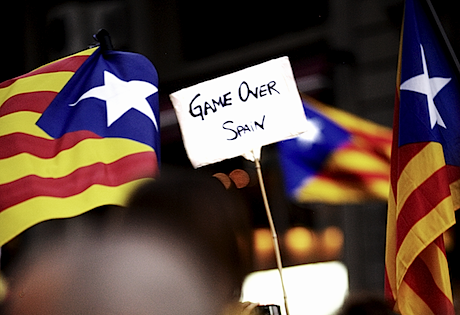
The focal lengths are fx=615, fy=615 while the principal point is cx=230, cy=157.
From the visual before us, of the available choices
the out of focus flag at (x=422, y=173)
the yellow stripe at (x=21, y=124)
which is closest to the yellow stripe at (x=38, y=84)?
the yellow stripe at (x=21, y=124)

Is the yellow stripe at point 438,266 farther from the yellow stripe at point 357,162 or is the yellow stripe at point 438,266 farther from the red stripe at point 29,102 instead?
the red stripe at point 29,102

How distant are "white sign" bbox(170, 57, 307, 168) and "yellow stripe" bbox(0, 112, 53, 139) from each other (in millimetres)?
768

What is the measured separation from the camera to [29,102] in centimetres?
339

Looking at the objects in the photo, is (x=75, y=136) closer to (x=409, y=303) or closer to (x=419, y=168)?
(x=419, y=168)

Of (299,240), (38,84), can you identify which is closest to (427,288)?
(38,84)

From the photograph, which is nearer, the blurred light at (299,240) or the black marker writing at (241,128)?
the black marker writing at (241,128)

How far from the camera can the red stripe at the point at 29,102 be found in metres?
3.38

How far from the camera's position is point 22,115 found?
3.35 meters

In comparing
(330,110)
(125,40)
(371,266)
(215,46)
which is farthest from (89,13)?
(371,266)

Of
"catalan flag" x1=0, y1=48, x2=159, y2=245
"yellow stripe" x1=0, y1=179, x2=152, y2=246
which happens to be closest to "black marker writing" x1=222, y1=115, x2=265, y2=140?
"catalan flag" x1=0, y1=48, x2=159, y2=245

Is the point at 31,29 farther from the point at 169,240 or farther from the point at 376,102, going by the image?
the point at 169,240

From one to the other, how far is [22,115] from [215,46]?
4.02 metres

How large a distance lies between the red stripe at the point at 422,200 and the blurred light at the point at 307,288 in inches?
106

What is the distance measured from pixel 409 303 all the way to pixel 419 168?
0.65m
